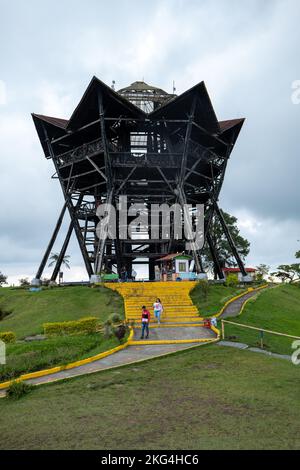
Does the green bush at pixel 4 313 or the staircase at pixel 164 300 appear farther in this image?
the green bush at pixel 4 313

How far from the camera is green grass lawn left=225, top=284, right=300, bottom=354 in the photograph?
16453mm

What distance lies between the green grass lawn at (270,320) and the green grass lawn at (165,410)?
3826mm

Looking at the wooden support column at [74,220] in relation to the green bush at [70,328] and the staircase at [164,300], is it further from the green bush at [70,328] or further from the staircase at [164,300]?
the green bush at [70,328]

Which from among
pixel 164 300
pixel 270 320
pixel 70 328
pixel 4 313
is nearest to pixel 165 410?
pixel 70 328

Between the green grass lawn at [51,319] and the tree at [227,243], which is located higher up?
the tree at [227,243]

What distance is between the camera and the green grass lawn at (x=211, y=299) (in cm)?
2377

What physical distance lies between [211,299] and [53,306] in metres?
12.1

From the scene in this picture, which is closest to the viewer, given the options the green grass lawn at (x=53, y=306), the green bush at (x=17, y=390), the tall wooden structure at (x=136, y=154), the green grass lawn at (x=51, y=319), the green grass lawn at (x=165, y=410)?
the green grass lawn at (x=165, y=410)

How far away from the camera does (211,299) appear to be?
26891 millimetres

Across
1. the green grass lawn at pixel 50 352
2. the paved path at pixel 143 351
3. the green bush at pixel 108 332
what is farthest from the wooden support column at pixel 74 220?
the green grass lawn at pixel 50 352

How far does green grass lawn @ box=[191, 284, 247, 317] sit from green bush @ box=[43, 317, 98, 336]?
7.69 m

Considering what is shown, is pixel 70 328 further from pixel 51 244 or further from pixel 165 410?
pixel 51 244

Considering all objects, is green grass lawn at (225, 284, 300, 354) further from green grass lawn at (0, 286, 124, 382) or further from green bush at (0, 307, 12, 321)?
green bush at (0, 307, 12, 321)

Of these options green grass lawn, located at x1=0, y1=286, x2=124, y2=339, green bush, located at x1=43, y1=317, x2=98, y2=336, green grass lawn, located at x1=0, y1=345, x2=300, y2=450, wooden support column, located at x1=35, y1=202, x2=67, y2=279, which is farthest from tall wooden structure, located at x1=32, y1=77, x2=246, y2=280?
green grass lawn, located at x1=0, y1=345, x2=300, y2=450
